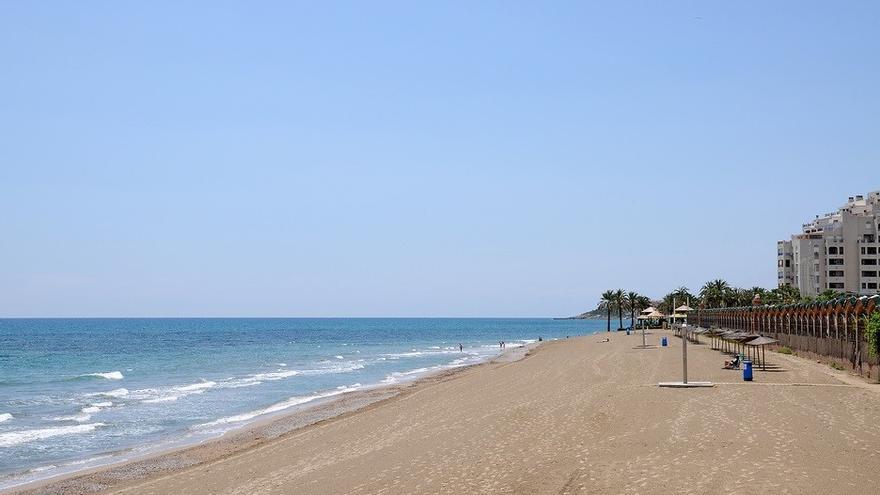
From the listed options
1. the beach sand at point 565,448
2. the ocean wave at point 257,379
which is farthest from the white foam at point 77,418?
the ocean wave at point 257,379

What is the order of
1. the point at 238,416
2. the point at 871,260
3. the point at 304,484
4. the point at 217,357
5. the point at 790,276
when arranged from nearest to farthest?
the point at 304,484
the point at 238,416
the point at 217,357
the point at 871,260
the point at 790,276

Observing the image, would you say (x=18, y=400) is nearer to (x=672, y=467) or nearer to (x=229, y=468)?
(x=229, y=468)

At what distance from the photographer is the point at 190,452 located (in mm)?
20859

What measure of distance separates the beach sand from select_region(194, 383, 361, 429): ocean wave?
7.18 ft

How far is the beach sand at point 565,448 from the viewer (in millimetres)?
13109

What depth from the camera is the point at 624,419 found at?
19547 millimetres

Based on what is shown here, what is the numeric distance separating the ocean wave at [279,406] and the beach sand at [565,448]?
219 cm

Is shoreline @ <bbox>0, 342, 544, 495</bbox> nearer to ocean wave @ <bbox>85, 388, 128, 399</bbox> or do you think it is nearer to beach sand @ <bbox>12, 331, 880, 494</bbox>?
beach sand @ <bbox>12, 331, 880, 494</bbox>

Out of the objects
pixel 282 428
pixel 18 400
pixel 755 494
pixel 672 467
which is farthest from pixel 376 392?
pixel 755 494

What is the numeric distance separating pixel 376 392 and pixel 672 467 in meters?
23.5

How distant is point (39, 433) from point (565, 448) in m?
18.4

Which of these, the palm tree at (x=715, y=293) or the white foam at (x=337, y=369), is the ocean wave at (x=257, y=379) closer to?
the white foam at (x=337, y=369)

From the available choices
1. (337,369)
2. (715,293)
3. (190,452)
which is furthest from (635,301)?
(190,452)

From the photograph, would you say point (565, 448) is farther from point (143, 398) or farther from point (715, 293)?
point (715, 293)
